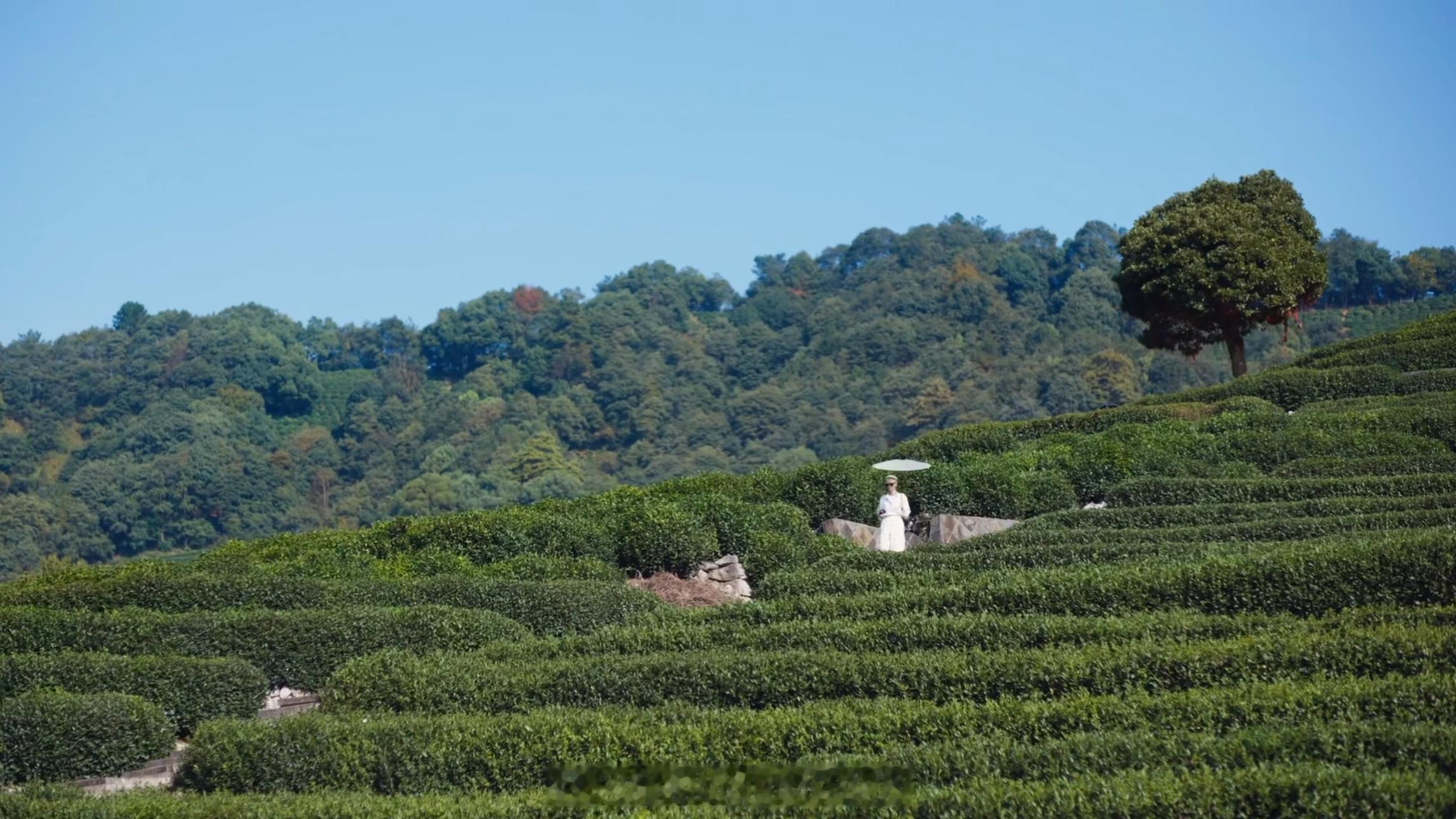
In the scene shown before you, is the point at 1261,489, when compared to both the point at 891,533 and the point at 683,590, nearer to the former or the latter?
the point at 891,533

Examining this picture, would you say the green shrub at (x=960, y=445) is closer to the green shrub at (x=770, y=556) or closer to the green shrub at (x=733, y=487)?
the green shrub at (x=733, y=487)

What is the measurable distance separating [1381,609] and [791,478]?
12736mm

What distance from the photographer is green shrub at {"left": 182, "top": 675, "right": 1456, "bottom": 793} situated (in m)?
11.3

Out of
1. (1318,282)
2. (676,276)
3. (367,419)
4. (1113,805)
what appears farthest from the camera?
(676,276)

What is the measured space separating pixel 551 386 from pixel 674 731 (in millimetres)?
72442

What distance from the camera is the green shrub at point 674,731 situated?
11.3 meters

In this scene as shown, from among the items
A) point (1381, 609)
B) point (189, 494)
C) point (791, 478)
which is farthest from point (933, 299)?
point (1381, 609)

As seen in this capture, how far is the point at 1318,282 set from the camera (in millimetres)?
36094

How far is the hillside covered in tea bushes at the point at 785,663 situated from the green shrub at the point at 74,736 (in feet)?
0.08

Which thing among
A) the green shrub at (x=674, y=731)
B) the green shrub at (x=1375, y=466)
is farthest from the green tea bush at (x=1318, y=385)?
the green shrub at (x=674, y=731)

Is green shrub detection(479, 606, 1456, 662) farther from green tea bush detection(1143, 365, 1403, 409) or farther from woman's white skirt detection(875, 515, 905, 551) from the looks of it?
green tea bush detection(1143, 365, 1403, 409)

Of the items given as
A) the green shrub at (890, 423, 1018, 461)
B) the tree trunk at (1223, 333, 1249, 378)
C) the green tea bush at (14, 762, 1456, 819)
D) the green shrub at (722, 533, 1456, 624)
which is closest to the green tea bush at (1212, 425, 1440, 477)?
the green shrub at (890, 423, 1018, 461)

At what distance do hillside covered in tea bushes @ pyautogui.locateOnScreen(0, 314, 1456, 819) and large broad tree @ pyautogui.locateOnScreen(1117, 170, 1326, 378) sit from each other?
11115 millimetres

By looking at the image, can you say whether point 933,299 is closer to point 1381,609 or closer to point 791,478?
point 791,478
